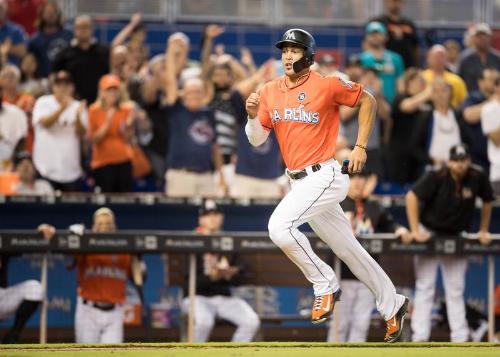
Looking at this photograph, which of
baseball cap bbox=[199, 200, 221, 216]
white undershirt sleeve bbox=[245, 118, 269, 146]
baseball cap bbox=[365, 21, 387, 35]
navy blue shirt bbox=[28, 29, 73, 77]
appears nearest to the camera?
white undershirt sleeve bbox=[245, 118, 269, 146]

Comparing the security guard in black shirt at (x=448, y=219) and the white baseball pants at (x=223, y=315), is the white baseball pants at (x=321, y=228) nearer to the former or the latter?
the security guard in black shirt at (x=448, y=219)

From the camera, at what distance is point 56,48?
45.5 feet

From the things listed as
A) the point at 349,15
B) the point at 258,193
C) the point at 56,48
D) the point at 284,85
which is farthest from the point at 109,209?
the point at 349,15

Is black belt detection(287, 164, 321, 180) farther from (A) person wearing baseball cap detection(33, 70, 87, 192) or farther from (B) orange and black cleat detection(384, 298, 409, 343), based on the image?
(A) person wearing baseball cap detection(33, 70, 87, 192)

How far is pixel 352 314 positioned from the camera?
10.7 meters

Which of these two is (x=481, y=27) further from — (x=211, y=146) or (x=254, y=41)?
(x=211, y=146)

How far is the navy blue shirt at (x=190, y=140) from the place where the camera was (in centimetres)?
1264

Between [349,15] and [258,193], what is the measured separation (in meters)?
3.22

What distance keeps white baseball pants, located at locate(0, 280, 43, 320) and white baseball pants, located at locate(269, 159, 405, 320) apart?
3361mm

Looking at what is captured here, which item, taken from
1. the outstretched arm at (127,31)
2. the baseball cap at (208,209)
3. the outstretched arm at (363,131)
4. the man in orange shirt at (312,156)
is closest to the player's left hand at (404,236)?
the baseball cap at (208,209)

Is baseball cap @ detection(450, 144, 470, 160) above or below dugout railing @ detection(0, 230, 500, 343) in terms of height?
above

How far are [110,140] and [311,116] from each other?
4.85 meters

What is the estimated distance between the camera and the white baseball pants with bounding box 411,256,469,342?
10.6 metres

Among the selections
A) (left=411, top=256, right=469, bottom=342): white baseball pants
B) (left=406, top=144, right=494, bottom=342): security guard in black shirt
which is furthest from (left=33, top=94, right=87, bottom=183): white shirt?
(left=411, top=256, right=469, bottom=342): white baseball pants
